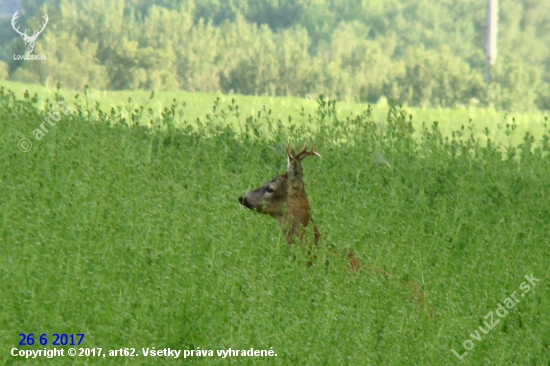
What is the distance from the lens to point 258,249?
8031 mm

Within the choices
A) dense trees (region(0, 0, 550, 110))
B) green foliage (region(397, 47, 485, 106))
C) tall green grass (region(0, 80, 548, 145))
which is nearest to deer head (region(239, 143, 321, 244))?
tall green grass (region(0, 80, 548, 145))

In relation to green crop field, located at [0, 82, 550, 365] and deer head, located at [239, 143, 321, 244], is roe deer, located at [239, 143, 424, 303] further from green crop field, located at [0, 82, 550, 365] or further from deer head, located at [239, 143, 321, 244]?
green crop field, located at [0, 82, 550, 365]

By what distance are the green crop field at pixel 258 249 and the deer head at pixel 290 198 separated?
8.9 inches

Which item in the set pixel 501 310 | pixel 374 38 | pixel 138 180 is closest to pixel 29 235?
pixel 138 180

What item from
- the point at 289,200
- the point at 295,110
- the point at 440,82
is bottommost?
the point at 289,200

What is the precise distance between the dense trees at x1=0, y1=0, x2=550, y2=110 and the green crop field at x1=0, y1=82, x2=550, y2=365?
35690mm

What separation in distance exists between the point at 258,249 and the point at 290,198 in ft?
2.03

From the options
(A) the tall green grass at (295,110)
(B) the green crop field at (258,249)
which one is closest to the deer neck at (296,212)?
(B) the green crop field at (258,249)

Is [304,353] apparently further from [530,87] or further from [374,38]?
[374,38]

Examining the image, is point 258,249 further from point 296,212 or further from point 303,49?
point 303,49

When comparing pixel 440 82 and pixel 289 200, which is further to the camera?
pixel 440 82

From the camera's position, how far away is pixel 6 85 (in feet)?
57.9

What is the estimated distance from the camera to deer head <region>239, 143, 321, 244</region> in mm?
8227

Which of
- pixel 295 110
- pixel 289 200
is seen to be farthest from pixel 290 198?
pixel 295 110
